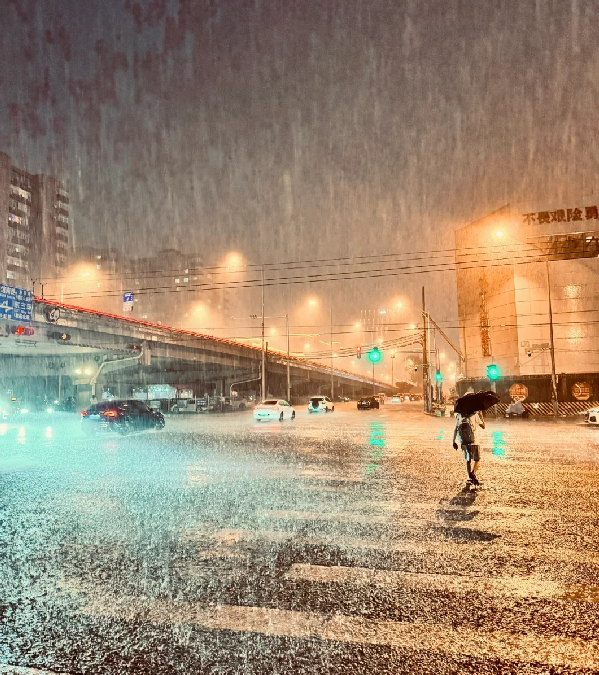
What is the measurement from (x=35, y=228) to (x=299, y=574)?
12736 centimetres

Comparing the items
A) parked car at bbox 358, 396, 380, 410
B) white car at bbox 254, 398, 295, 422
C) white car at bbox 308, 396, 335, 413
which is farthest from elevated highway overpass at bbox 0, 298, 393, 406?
parked car at bbox 358, 396, 380, 410

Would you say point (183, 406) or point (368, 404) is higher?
point (183, 406)

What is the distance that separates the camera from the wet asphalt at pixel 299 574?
3602mm

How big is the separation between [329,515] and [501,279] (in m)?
48.2

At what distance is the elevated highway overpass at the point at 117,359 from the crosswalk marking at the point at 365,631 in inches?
1164

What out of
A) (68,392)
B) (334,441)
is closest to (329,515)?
(334,441)

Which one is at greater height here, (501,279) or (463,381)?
(501,279)

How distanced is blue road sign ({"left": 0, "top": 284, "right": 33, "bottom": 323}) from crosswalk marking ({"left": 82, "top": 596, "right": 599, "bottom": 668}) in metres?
30.2

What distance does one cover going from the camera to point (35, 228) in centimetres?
11712

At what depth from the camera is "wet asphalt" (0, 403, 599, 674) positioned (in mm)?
3602

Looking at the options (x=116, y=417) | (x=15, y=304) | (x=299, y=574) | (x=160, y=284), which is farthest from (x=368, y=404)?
(x=160, y=284)

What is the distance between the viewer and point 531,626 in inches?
155

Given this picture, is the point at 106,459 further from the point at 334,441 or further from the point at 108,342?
the point at 108,342

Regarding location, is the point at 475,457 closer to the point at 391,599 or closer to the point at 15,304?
the point at 391,599
